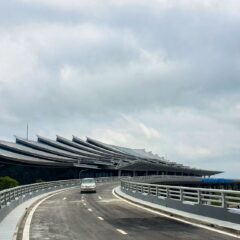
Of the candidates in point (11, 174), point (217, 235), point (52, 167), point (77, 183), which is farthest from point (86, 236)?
point (52, 167)

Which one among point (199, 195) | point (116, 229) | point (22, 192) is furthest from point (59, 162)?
point (116, 229)

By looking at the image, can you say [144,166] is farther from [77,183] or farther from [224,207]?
[224,207]

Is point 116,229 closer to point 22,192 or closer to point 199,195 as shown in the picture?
point 199,195

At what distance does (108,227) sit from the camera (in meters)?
19.3

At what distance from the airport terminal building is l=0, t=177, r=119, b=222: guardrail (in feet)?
133

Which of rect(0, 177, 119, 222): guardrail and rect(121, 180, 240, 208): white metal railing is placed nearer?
rect(121, 180, 240, 208): white metal railing

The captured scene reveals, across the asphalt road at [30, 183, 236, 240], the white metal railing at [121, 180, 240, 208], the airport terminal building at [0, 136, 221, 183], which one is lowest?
the asphalt road at [30, 183, 236, 240]

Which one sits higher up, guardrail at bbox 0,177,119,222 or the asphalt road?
guardrail at bbox 0,177,119,222

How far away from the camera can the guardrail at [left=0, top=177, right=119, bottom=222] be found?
1009 inches

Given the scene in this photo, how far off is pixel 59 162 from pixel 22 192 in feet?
307

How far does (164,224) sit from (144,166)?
527ft

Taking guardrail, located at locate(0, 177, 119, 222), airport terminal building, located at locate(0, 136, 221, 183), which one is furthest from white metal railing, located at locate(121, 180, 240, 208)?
airport terminal building, located at locate(0, 136, 221, 183)

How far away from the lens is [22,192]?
4106cm

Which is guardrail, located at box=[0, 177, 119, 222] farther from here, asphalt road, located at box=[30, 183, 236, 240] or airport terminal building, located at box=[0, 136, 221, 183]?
airport terminal building, located at box=[0, 136, 221, 183]
